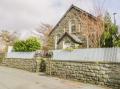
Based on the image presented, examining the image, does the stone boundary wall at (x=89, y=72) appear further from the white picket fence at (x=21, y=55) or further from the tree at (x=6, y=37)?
the tree at (x=6, y=37)

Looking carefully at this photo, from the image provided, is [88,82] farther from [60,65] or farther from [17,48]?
[17,48]

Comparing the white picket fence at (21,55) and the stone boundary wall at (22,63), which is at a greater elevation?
the white picket fence at (21,55)

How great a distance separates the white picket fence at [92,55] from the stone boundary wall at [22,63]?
465cm

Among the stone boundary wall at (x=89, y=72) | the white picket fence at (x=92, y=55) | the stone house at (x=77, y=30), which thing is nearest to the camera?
the stone boundary wall at (x=89, y=72)

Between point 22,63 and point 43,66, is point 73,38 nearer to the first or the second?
point 22,63

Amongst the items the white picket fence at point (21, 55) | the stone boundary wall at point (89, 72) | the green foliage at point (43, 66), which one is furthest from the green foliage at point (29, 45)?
the stone boundary wall at point (89, 72)

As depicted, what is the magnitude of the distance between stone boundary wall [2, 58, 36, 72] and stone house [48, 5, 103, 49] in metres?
6.35

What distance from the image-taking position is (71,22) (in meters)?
33.0

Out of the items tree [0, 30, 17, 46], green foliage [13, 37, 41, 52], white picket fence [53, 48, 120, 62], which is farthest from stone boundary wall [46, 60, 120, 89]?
tree [0, 30, 17, 46]

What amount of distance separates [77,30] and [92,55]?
15475mm

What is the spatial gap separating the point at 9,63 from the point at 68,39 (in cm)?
794

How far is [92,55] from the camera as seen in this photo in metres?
16.7

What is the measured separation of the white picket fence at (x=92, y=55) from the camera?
15.3m

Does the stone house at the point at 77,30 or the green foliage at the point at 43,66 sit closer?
the green foliage at the point at 43,66
